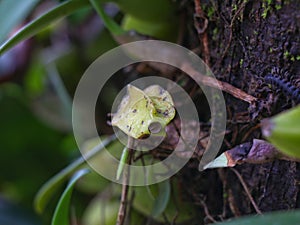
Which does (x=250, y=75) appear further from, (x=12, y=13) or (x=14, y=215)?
(x=14, y=215)

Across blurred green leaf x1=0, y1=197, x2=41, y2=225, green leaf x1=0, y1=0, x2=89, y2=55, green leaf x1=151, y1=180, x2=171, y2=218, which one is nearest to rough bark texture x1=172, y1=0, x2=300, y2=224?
green leaf x1=151, y1=180, x2=171, y2=218

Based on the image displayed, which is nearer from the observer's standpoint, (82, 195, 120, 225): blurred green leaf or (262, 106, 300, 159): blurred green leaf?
(262, 106, 300, 159): blurred green leaf

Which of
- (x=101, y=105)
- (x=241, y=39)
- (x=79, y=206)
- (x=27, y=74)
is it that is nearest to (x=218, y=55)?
(x=241, y=39)

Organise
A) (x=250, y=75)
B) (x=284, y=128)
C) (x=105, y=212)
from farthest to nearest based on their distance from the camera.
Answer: (x=105, y=212)
(x=250, y=75)
(x=284, y=128)

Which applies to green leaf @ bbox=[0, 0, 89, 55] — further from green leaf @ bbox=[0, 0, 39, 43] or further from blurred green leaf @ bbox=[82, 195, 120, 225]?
blurred green leaf @ bbox=[82, 195, 120, 225]

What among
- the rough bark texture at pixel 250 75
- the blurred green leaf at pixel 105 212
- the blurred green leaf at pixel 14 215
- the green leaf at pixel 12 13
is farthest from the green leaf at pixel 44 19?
the blurred green leaf at pixel 14 215

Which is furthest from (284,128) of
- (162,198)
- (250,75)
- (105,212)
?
(105,212)
